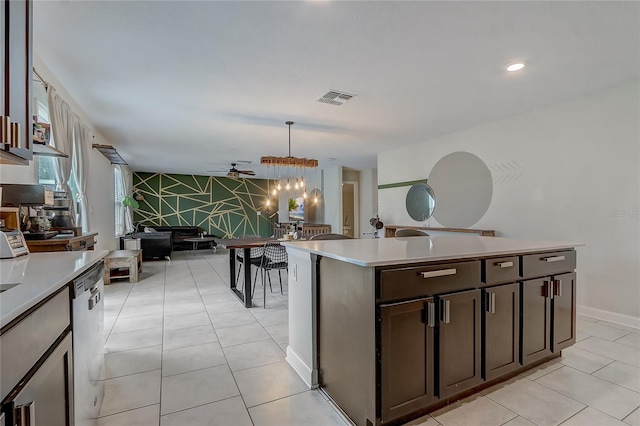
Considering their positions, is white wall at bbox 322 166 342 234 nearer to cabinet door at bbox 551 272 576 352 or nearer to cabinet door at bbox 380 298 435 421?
cabinet door at bbox 551 272 576 352

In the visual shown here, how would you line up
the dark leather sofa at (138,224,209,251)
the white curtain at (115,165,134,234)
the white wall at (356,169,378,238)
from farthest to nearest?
the white wall at (356,169,378,238), the dark leather sofa at (138,224,209,251), the white curtain at (115,165,134,234)

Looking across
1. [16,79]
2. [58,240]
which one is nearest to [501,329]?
[16,79]

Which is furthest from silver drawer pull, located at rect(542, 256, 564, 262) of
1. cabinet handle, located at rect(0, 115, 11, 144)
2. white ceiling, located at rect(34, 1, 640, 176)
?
cabinet handle, located at rect(0, 115, 11, 144)

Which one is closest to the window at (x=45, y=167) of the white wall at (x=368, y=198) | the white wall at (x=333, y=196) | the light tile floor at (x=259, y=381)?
the light tile floor at (x=259, y=381)

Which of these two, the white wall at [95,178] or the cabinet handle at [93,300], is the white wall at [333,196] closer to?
the white wall at [95,178]

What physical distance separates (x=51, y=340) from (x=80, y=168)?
340cm

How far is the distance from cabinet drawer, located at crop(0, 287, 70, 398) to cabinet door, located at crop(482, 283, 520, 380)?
6.55ft

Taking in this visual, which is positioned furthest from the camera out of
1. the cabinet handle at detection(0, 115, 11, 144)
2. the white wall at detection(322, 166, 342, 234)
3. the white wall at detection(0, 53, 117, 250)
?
the white wall at detection(322, 166, 342, 234)

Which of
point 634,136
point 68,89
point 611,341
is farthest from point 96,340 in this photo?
point 634,136

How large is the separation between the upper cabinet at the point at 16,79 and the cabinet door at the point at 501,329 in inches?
96.9

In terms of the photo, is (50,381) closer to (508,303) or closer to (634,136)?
(508,303)

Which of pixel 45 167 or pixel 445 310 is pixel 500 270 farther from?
pixel 45 167

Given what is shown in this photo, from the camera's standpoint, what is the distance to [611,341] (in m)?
2.63

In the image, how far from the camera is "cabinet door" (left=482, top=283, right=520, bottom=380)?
176cm
